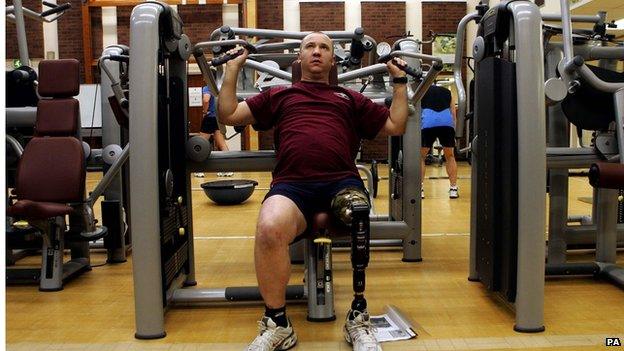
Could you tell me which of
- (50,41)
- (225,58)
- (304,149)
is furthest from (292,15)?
(304,149)

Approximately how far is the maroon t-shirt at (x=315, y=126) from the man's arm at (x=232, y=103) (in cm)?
4

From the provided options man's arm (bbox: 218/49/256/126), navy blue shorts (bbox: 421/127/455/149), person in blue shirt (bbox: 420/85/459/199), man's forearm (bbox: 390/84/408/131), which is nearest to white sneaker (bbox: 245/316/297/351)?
man's arm (bbox: 218/49/256/126)

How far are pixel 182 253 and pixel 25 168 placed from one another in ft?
3.20

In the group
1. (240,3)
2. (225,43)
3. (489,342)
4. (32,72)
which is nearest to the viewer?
(489,342)

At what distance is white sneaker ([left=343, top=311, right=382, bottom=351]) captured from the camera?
6.88 feet

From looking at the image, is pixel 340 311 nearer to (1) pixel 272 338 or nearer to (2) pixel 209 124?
(1) pixel 272 338

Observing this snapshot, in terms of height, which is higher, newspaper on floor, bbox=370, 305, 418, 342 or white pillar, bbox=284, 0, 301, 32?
white pillar, bbox=284, 0, 301, 32

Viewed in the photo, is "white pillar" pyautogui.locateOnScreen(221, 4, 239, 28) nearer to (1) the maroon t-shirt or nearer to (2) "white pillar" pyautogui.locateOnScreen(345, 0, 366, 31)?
(2) "white pillar" pyautogui.locateOnScreen(345, 0, 366, 31)

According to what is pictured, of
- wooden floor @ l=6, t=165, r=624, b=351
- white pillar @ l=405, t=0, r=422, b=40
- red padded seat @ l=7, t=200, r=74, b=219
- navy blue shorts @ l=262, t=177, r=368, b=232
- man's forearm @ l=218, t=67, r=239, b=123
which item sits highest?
white pillar @ l=405, t=0, r=422, b=40

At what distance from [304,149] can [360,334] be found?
0.75 metres

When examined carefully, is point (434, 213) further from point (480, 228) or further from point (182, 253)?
point (182, 253)

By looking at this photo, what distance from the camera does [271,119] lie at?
2.65 meters

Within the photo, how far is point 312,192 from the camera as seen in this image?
239 centimetres

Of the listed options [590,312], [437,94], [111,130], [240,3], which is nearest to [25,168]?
[111,130]
